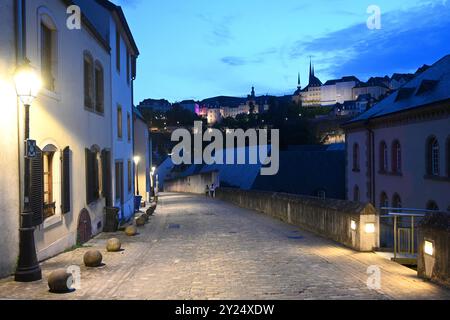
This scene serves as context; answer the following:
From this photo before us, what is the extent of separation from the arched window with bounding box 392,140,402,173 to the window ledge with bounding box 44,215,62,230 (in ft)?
78.4

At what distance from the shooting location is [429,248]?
8781 millimetres

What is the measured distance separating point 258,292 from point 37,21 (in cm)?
755

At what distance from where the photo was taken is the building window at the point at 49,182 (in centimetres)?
1166

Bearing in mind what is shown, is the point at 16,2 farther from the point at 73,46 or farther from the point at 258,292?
the point at 258,292

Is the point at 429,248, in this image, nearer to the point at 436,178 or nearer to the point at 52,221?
the point at 52,221

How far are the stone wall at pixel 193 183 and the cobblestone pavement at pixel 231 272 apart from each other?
3946 centimetres

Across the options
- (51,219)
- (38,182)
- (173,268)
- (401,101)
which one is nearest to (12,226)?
(38,182)

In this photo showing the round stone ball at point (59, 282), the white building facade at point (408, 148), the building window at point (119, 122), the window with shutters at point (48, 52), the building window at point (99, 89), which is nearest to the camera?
the round stone ball at point (59, 282)

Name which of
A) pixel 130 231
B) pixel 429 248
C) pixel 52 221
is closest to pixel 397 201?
pixel 130 231

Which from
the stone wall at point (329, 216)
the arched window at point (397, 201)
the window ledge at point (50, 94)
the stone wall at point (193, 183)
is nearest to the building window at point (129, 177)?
the stone wall at point (329, 216)

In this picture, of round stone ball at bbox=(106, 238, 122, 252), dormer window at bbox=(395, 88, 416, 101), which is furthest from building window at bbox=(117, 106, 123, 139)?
dormer window at bbox=(395, 88, 416, 101)

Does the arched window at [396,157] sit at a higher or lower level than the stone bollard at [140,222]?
higher

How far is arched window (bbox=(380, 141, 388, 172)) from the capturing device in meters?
32.8

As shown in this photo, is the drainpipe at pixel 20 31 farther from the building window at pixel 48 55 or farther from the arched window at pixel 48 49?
the building window at pixel 48 55
